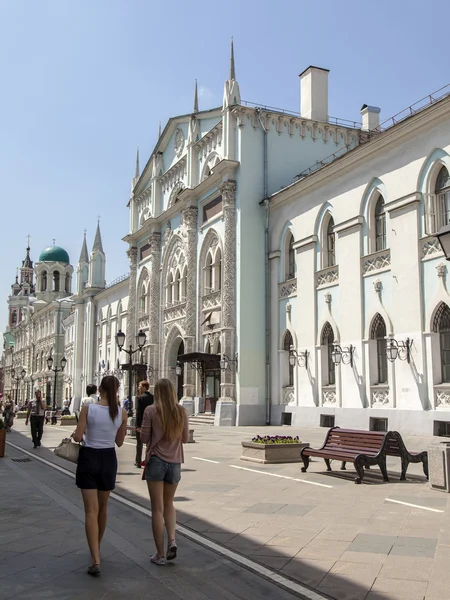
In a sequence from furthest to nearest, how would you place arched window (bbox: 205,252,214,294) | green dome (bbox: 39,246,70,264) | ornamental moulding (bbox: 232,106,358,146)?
green dome (bbox: 39,246,70,264) → arched window (bbox: 205,252,214,294) → ornamental moulding (bbox: 232,106,358,146)

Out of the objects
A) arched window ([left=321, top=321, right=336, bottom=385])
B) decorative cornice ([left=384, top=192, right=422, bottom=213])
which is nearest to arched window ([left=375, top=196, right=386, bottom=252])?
decorative cornice ([left=384, top=192, right=422, bottom=213])

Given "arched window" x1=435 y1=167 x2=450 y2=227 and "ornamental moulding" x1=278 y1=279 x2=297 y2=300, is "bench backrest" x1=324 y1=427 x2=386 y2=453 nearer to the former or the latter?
"arched window" x1=435 y1=167 x2=450 y2=227

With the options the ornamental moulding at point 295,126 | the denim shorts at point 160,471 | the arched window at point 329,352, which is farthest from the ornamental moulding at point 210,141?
the denim shorts at point 160,471

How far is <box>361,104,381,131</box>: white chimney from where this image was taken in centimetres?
3641

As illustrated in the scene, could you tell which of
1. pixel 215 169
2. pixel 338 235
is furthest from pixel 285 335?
pixel 215 169

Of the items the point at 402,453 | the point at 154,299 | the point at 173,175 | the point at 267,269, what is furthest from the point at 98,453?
the point at 173,175

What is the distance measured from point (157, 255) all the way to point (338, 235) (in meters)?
18.5

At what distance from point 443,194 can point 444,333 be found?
4.55 metres

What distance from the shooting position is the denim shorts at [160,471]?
251 inches

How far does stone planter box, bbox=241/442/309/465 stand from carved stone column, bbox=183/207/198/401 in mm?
19975

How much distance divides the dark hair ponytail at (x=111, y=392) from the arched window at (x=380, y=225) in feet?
61.5

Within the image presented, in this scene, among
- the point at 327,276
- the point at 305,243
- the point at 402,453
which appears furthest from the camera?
the point at 305,243

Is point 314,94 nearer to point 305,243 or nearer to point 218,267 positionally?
point 218,267

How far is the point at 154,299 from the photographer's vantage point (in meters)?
41.7
